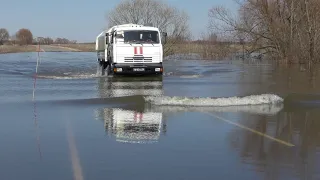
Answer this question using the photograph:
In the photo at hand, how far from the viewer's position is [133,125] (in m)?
9.81

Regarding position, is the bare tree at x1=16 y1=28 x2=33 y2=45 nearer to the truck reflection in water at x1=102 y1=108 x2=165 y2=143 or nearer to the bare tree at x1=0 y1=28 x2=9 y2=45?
the bare tree at x1=0 y1=28 x2=9 y2=45

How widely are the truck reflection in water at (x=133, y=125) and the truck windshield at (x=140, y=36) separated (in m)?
11.5

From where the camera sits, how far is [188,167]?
21.2 feet

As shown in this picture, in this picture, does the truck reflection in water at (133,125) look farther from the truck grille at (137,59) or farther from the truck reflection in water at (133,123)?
the truck grille at (137,59)

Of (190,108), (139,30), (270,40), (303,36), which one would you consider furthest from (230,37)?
(190,108)

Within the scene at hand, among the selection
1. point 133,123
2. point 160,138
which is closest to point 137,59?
point 133,123

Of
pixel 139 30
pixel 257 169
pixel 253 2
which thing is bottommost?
pixel 257 169

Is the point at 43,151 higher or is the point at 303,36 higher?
the point at 303,36

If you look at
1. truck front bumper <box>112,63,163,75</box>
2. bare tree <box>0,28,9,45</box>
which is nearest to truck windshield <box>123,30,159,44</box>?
truck front bumper <box>112,63,163,75</box>

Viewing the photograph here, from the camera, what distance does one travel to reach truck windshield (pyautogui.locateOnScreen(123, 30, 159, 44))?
23.5 metres

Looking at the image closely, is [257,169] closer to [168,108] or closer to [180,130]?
[180,130]

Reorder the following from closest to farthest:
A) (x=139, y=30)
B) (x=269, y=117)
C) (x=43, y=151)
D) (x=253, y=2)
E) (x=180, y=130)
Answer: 1. (x=43, y=151)
2. (x=180, y=130)
3. (x=269, y=117)
4. (x=139, y=30)
5. (x=253, y=2)

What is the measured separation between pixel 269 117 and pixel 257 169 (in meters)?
4.78

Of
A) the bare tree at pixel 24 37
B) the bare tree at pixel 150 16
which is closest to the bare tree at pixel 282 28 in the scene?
the bare tree at pixel 150 16
